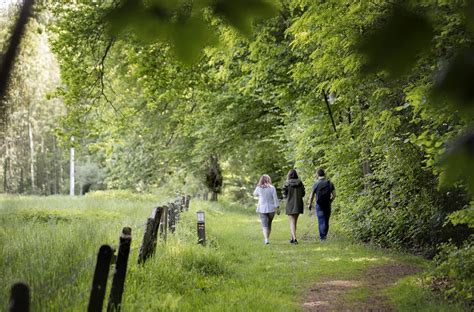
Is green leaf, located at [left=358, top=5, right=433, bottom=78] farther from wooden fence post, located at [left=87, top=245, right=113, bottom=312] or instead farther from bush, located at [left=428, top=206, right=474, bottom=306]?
bush, located at [left=428, top=206, right=474, bottom=306]

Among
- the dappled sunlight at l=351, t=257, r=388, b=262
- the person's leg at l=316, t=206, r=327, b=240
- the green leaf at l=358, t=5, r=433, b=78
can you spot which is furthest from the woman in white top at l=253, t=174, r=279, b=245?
the green leaf at l=358, t=5, r=433, b=78

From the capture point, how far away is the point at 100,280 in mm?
4816

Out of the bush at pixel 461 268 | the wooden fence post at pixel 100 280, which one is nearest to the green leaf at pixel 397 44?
the wooden fence post at pixel 100 280

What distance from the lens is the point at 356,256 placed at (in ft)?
34.8

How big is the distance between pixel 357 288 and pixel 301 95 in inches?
422

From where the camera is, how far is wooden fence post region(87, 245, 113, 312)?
4773 mm

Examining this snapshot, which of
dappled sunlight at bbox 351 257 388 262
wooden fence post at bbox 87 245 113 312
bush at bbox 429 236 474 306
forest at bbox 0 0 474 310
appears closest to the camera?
forest at bbox 0 0 474 310

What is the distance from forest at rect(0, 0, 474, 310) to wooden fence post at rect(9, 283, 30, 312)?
39.2 inches

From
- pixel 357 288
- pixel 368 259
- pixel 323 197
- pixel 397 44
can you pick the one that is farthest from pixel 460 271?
pixel 323 197

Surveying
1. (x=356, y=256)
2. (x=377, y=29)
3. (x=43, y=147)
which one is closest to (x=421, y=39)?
(x=377, y=29)

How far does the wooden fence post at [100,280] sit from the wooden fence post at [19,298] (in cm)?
144

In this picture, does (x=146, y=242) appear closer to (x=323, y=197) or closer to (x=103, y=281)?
(x=103, y=281)

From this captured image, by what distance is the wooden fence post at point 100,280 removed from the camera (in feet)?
15.7

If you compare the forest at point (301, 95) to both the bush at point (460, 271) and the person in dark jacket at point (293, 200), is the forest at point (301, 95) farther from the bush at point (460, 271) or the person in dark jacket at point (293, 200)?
the person in dark jacket at point (293, 200)
